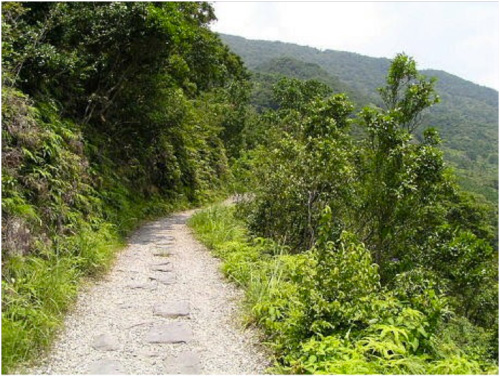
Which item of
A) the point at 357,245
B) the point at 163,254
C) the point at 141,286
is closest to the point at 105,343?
the point at 141,286

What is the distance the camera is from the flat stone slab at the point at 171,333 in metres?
4.74

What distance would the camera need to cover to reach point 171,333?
491 cm

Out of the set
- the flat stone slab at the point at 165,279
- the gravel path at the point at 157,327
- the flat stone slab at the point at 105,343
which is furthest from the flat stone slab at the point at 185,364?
the flat stone slab at the point at 165,279

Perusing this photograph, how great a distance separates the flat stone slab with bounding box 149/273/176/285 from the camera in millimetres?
6779

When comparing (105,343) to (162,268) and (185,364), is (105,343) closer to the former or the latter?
(185,364)

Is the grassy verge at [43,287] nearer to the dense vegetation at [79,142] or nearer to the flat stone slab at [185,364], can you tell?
the dense vegetation at [79,142]

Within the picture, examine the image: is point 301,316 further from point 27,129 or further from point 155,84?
point 155,84

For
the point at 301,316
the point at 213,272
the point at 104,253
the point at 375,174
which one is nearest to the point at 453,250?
the point at 375,174

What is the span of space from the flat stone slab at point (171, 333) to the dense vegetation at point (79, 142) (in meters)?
0.96

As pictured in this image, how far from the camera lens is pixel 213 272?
7.46 m

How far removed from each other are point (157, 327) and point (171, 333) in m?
0.22

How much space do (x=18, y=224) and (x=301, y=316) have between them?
346cm

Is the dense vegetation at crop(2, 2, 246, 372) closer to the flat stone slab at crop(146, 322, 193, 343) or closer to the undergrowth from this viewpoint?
the flat stone slab at crop(146, 322, 193, 343)

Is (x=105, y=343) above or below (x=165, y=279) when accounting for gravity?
above
